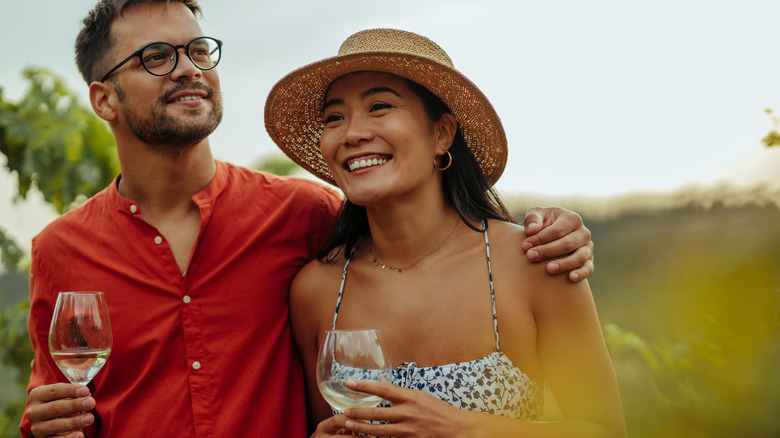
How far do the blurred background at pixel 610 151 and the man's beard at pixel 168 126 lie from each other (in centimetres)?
26

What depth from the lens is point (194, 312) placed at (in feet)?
11.2

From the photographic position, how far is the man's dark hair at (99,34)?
3857 mm

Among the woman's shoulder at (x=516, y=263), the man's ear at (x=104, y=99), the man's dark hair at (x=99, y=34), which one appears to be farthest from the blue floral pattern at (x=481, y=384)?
the man's dark hair at (x=99, y=34)

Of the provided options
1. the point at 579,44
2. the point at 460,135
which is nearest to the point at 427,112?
the point at 460,135

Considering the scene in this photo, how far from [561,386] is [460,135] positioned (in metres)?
1.23

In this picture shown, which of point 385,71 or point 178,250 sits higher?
point 385,71

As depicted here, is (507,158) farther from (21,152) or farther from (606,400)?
(21,152)

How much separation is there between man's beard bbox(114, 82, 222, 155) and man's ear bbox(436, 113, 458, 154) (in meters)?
1.15

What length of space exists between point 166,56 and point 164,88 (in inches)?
7.9

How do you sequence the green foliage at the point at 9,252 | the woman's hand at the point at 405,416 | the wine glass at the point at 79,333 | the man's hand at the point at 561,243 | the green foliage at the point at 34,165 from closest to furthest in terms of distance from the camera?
the woman's hand at the point at 405,416 → the wine glass at the point at 79,333 → the man's hand at the point at 561,243 → the green foliage at the point at 9,252 → the green foliage at the point at 34,165

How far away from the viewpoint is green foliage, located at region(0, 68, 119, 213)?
5.87 meters

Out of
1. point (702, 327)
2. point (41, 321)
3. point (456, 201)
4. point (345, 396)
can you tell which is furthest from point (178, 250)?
point (702, 327)

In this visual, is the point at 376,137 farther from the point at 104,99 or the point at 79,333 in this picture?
the point at 104,99

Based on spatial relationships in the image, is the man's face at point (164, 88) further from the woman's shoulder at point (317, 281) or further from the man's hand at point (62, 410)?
the man's hand at point (62, 410)
